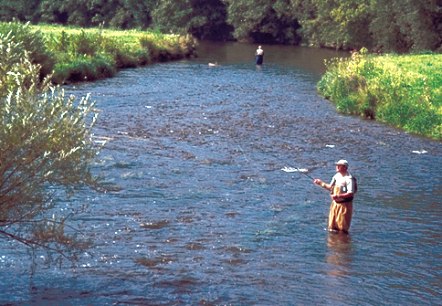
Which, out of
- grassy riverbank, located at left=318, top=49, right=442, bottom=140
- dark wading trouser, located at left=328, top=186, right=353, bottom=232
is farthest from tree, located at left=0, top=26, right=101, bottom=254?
grassy riverbank, located at left=318, top=49, right=442, bottom=140

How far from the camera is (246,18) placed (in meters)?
84.6

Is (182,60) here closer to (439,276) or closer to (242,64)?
(242,64)

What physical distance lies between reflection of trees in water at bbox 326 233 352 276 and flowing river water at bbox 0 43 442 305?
1.5 inches

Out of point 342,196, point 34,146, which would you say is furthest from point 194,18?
point 34,146

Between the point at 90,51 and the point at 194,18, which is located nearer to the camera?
the point at 90,51

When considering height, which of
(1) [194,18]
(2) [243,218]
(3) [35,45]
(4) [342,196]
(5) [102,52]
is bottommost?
(2) [243,218]

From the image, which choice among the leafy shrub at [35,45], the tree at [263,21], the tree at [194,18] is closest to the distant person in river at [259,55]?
the leafy shrub at [35,45]

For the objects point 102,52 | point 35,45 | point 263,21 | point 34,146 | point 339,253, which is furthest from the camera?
point 263,21

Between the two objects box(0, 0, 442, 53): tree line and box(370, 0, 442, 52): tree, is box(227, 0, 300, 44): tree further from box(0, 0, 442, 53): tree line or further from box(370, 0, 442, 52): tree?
box(370, 0, 442, 52): tree

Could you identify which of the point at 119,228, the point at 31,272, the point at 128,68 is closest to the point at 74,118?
the point at 31,272

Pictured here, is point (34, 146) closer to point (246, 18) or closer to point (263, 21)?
point (246, 18)

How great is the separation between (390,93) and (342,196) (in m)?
17.5

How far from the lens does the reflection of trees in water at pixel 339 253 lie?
1422 centimetres

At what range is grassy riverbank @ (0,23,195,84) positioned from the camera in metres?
38.5
